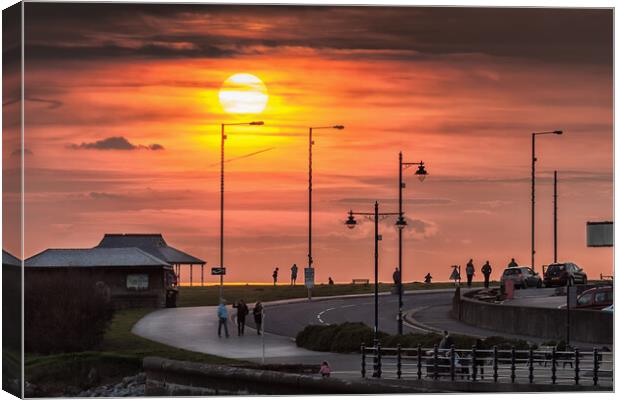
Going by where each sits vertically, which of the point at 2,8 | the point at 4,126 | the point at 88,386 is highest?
the point at 2,8

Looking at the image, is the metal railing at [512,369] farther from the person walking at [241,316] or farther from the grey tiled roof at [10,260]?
the person walking at [241,316]

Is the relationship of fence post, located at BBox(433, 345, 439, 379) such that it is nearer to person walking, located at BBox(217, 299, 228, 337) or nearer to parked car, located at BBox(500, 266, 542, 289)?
person walking, located at BBox(217, 299, 228, 337)

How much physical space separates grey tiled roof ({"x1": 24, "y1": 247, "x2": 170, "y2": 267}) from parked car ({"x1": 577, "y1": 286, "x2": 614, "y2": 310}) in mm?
30871

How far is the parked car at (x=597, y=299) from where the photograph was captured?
77.3 meters

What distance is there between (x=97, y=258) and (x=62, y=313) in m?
24.6

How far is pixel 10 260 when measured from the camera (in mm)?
51094

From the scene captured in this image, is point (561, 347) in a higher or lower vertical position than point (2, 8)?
lower

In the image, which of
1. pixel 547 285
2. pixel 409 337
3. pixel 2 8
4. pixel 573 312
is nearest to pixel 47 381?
pixel 409 337

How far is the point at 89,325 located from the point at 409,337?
15.8 metres

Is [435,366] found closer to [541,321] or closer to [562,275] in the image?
[541,321]

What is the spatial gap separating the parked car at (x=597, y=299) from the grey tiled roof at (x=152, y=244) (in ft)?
148

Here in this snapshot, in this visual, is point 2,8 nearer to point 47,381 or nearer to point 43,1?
point 43,1

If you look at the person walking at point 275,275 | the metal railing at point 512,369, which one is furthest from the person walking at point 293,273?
the metal railing at point 512,369

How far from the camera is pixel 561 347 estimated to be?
2436 inches
